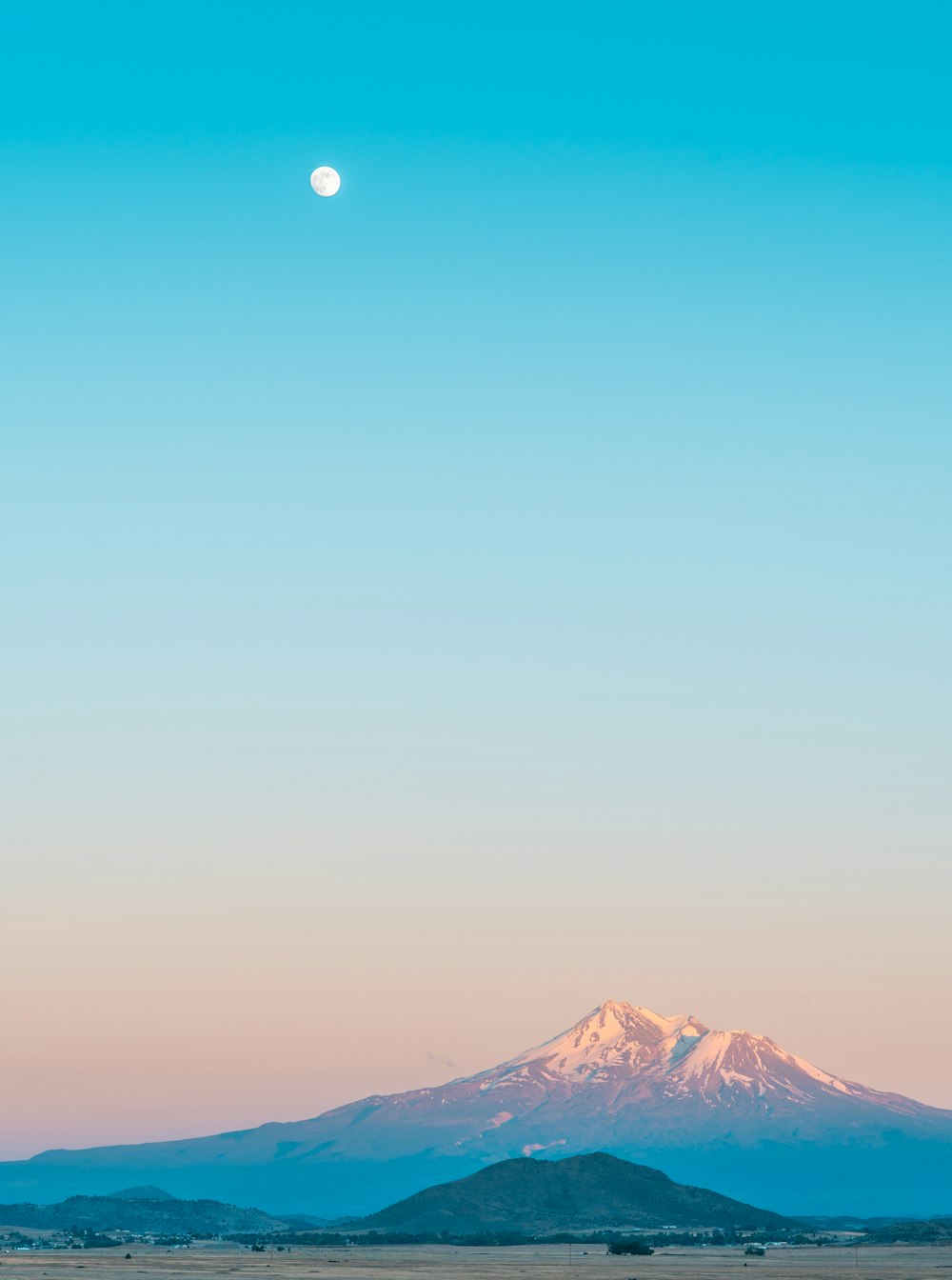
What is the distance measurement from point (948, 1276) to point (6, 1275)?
79.6m

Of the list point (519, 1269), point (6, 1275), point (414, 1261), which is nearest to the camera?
point (6, 1275)

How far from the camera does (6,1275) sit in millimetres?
151000

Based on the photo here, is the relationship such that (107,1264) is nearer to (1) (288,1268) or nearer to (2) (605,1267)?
(1) (288,1268)

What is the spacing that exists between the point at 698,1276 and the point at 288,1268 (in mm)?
40633

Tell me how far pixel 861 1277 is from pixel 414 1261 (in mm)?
54343

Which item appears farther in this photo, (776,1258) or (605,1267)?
(776,1258)

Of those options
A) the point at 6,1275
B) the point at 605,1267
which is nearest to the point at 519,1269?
the point at 605,1267

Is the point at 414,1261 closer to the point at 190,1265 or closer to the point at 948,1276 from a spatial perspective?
the point at 190,1265

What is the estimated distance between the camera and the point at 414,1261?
188 metres

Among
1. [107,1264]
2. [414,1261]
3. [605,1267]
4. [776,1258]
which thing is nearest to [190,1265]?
[107,1264]

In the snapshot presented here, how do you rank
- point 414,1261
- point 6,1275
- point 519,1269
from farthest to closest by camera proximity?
point 414,1261, point 519,1269, point 6,1275

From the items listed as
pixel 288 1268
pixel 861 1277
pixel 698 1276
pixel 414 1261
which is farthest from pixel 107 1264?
pixel 861 1277

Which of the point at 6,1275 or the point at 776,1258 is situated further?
the point at 776,1258

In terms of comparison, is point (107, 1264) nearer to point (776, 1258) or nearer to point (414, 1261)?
point (414, 1261)
